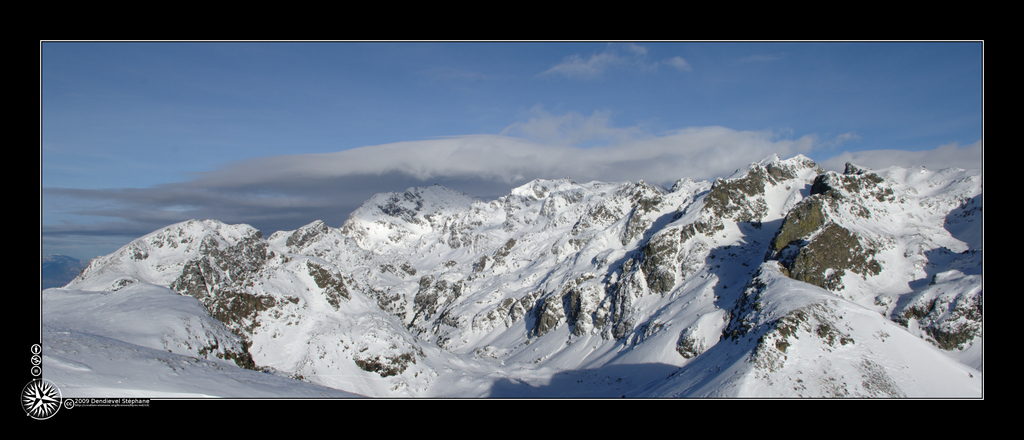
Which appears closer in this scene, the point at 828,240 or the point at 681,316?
the point at 828,240

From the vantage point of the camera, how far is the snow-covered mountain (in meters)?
41.6

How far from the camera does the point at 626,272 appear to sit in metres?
134

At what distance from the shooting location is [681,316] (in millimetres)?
95500

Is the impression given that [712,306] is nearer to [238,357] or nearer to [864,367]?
[864,367]
